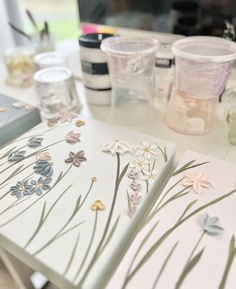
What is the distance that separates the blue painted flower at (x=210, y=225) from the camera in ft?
1.02

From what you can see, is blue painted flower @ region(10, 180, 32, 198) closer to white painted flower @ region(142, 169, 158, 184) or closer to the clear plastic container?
white painted flower @ region(142, 169, 158, 184)

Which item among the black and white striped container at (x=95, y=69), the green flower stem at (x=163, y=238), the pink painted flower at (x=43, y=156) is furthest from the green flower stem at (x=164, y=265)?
the black and white striped container at (x=95, y=69)

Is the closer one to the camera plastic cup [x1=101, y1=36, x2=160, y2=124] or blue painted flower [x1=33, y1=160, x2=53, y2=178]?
blue painted flower [x1=33, y1=160, x2=53, y2=178]

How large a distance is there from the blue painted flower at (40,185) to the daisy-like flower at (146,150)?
5.4 inches

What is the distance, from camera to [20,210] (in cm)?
34

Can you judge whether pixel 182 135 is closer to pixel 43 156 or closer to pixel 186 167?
pixel 186 167

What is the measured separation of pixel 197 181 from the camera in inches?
14.7

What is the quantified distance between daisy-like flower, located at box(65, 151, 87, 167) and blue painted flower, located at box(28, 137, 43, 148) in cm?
6

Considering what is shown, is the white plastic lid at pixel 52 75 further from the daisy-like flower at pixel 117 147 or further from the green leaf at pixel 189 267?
the green leaf at pixel 189 267

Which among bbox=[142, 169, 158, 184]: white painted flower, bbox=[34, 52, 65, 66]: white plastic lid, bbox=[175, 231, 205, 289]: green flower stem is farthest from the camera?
bbox=[34, 52, 65, 66]: white plastic lid

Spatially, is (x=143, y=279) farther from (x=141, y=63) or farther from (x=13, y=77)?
(x=13, y=77)

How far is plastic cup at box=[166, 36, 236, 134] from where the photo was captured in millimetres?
444

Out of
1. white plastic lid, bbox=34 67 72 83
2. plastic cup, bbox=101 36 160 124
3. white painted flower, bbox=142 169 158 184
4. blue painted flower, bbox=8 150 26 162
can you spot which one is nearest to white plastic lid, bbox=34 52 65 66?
white plastic lid, bbox=34 67 72 83

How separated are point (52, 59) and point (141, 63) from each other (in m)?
0.26
